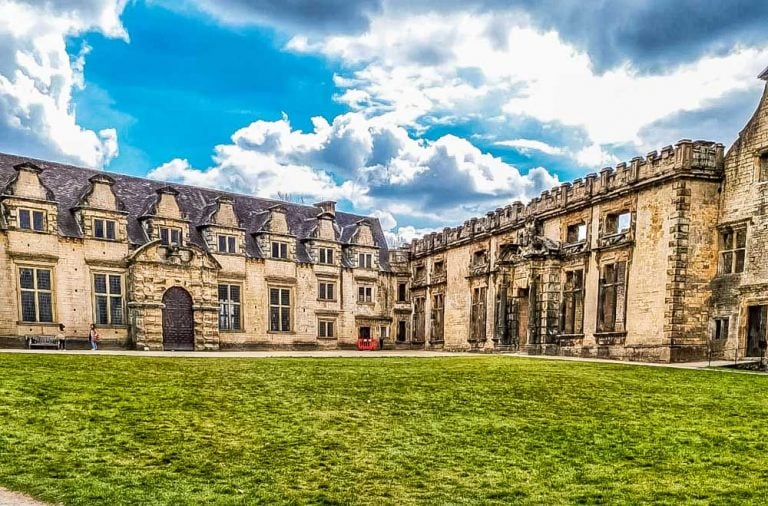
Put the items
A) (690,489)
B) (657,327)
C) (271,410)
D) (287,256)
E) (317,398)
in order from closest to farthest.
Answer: (690,489) → (271,410) → (317,398) → (657,327) → (287,256)

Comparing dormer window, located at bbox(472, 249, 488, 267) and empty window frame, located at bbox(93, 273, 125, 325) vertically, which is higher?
dormer window, located at bbox(472, 249, 488, 267)

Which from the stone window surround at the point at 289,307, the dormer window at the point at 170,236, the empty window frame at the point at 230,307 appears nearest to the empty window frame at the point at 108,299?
the dormer window at the point at 170,236

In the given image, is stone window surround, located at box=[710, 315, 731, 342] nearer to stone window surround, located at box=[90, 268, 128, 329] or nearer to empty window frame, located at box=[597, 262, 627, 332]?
empty window frame, located at box=[597, 262, 627, 332]

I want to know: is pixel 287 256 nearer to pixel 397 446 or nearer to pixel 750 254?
pixel 750 254

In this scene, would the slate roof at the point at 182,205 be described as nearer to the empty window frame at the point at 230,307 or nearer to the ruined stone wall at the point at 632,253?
the empty window frame at the point at 230,307

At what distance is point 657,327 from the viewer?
75.9 feet

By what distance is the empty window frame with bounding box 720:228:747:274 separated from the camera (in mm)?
21859

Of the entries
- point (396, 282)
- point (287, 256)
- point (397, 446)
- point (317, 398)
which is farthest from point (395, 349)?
point (397, 446)

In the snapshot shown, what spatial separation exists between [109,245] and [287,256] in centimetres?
1183

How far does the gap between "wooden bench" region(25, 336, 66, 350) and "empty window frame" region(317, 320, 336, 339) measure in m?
16.9

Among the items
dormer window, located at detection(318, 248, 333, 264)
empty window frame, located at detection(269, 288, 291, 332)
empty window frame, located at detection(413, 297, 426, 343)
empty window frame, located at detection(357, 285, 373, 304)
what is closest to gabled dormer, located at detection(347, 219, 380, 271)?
empty window frame, located at detection(357, 285, 373, 304)

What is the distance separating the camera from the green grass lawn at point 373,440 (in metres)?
6.69

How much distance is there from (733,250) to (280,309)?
27518mm

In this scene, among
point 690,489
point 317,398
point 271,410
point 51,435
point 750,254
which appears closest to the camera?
point 690,489
